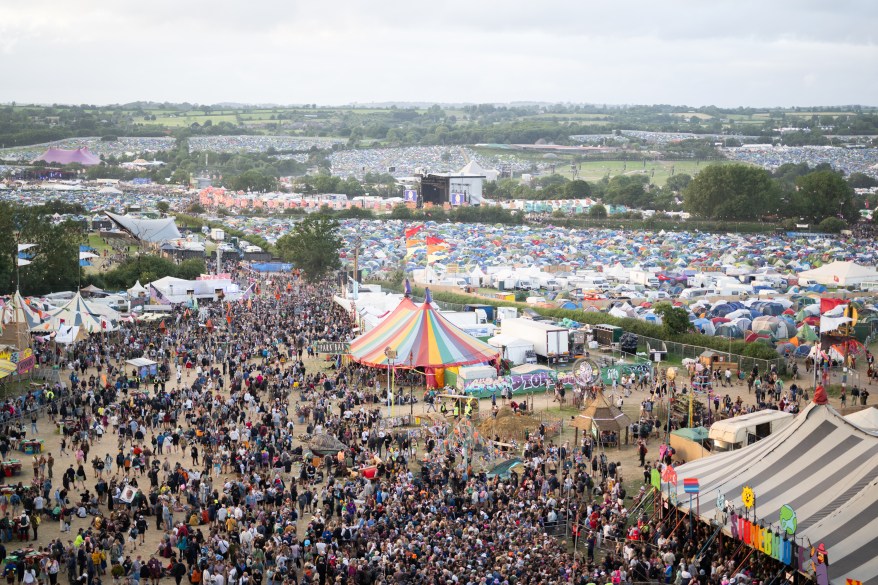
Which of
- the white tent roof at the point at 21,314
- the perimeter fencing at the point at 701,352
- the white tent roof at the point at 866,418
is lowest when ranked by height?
the perimeter fencing at the point at 701,352

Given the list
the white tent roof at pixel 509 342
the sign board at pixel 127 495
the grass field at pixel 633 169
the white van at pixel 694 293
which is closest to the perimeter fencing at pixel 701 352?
the white tent roof at pixel 509 342

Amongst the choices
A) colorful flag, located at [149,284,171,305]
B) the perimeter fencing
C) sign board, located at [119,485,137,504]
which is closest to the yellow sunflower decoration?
sign board, located at [119,485,137,504]

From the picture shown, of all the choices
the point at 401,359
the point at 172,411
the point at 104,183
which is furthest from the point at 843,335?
the point at 104,183

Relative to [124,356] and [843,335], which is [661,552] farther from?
[124,356]

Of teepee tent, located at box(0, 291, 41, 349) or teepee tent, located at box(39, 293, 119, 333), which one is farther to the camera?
teepee tent, located at box(39, 293, 119, 333)

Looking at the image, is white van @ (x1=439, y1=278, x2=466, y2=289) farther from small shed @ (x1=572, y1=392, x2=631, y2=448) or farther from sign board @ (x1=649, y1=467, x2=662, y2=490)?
sign board @ (x1=649, y1=467, x2=662, y2=490)

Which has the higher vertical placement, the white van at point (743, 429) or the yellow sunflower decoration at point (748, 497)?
the yellow sunflower decoration at point (748, 497)

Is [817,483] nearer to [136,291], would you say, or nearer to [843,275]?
[136,291]

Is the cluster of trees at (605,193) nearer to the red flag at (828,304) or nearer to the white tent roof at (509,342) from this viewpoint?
the red flag at (828,304)
